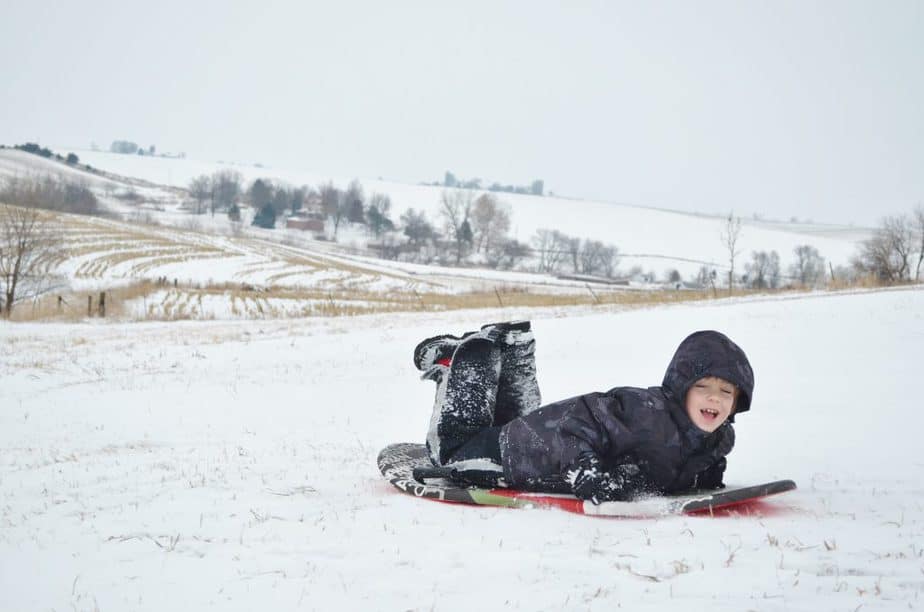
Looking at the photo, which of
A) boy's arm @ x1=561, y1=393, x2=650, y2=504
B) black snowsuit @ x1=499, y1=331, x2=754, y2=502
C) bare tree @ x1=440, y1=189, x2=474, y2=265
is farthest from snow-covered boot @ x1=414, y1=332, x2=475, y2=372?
bare tree @ x1=440, y1=189, x2=474, y2=265

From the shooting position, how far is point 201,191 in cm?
13225

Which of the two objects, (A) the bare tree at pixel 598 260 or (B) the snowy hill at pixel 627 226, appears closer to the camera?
(A) the bare tree at pixel 598 260

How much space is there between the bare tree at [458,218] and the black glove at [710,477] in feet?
299

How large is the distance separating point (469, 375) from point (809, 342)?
9934 mm

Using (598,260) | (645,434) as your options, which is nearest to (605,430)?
(645,434)

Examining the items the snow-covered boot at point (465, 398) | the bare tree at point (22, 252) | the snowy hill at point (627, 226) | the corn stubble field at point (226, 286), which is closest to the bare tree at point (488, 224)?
the snowy hill at point (627, 226)

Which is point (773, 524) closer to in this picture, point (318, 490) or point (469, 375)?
point (469, 375)

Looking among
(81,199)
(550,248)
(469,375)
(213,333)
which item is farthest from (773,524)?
(81,199)

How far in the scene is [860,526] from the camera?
3.57m

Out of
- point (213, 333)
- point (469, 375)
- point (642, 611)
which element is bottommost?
point (213, 333)

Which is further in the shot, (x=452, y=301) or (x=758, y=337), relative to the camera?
(x=452, y=301)

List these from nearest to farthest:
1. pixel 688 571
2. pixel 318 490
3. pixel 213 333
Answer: pixel 688 571
pixel 318 490
pixel 213 333

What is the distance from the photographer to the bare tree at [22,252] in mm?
34281

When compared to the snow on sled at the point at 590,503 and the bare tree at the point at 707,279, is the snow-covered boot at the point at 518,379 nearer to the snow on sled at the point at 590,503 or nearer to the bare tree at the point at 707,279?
the snow on sled at the point at 590,503
